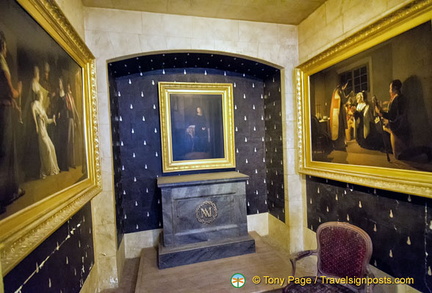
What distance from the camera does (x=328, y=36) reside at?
2.45 m

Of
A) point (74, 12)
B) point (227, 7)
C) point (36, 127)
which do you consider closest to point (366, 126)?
point (227, 7)

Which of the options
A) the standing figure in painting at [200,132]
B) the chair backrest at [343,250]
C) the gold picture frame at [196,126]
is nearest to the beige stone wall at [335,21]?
the gold picture frame at [196,126]

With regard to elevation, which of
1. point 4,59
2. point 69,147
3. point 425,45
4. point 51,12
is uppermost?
point 51,12

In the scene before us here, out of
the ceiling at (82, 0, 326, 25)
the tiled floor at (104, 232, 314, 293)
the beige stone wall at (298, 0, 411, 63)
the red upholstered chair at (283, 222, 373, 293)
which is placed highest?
the ceiling at (82, 0, 326, 25)

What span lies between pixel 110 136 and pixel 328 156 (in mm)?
2757

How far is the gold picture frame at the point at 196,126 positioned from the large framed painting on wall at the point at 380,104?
4.63 ft

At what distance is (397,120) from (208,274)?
2.53 meters

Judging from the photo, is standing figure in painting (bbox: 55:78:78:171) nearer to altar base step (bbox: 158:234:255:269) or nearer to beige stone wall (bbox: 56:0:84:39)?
beige stone wall (bbox: 56:0:84:39)

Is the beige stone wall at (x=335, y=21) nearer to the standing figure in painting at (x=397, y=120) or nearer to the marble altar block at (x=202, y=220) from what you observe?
the standing figure in painting at (x=397, y=120)

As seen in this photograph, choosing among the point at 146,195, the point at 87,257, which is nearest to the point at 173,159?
the point at 146,195

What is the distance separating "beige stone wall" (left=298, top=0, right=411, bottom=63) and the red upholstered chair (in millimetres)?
1975

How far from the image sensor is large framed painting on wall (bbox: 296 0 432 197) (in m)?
1.50

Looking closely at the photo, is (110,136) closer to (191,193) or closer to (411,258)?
(191,193)


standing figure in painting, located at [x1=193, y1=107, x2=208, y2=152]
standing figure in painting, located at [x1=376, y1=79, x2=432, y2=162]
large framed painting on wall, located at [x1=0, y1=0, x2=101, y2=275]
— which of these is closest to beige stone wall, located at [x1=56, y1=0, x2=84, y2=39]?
large framed painting on wall, located at [x1=0, y1=0, x2=101, y2=275]
